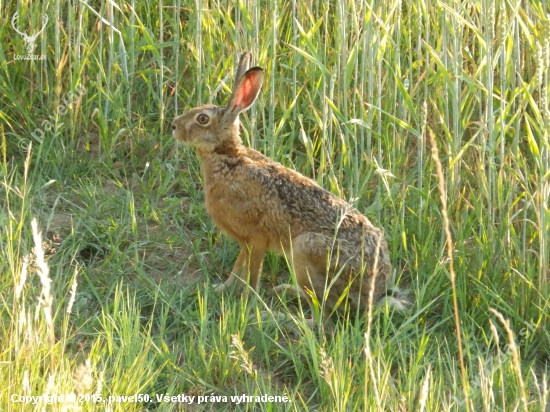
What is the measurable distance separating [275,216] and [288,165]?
845mm

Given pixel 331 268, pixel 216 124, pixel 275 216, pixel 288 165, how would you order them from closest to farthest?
pixel 331 268 < pixel 275 216 < pixel 216 124 < pixel 288 165

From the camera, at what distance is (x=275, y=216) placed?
203 inches

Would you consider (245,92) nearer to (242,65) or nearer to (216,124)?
(242,65)

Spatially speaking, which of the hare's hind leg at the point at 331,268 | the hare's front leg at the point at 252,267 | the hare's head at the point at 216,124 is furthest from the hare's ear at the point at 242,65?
the hare's hind leg at the point at 331,268

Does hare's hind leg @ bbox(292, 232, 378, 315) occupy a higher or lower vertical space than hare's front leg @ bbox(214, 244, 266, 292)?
higher

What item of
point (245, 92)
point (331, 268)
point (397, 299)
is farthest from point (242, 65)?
point (397, 299)

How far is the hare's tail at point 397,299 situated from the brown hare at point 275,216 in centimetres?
3

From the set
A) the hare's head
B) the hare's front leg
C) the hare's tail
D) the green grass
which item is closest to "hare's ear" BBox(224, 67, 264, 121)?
the hare's head

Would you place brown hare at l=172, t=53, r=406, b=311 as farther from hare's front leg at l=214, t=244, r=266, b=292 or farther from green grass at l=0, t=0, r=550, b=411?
green grass at l=0, t=0, r=550, b=411

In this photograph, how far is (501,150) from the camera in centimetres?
496

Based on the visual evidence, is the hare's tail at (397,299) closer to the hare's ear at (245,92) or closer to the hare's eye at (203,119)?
the hare's ear at (245,92)

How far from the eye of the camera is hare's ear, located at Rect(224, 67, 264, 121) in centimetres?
532

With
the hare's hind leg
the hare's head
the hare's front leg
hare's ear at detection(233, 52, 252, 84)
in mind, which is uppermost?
hare's ear at detection(233, 52, 252, 84)

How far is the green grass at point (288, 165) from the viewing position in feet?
13.8
